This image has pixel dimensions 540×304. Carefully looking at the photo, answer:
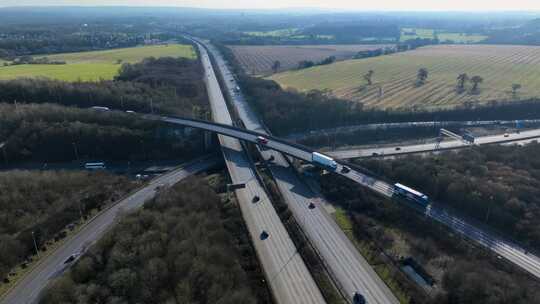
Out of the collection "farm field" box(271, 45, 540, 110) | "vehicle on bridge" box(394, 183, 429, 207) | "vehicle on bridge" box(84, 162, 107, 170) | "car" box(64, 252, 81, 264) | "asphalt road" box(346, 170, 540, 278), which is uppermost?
"farm field" box(271, 45, 540, 110)

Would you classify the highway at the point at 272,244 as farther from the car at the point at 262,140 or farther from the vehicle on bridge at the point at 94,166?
the vehicle on bridge at the point at 94,166

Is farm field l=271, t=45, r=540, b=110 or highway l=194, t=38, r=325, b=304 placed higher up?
farm field l=271, t=45, r=540, b=110

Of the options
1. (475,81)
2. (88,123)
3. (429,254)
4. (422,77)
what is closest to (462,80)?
(475,81)

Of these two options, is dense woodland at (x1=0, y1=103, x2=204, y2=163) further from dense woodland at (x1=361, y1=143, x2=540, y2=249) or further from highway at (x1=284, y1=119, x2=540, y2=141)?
dense woodland at (x1=361, y1=143, x2=540, y2=249)

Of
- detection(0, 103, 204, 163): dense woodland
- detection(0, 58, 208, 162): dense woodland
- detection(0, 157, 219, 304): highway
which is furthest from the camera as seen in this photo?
detection(0, 58, 208, 162): dense woodland

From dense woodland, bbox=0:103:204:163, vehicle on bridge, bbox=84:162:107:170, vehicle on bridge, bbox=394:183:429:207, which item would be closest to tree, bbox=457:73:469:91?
vehicle on bridge, bbox=394:183:429:207

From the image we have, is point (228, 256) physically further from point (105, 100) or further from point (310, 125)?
point (105, 100)

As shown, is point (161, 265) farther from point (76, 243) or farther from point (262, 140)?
point (262, 140)

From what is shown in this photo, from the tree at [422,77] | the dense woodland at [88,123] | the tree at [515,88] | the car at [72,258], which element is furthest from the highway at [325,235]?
the tree at [515,88]
